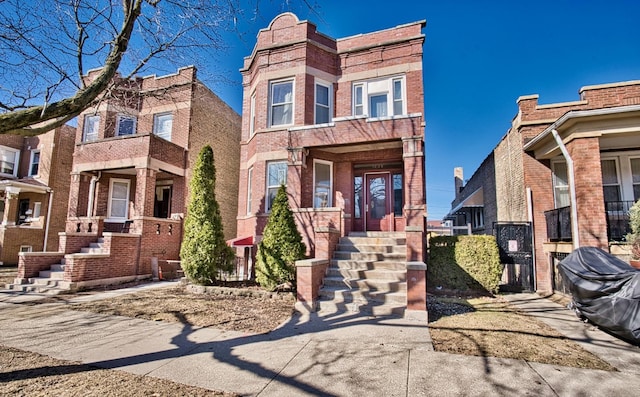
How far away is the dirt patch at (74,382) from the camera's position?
312 cm

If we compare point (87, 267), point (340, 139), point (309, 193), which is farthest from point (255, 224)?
point (87, 267)

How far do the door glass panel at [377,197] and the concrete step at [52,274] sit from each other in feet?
A: 33.3

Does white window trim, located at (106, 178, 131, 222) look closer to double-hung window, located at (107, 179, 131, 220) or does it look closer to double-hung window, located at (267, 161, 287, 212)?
double-hung window, located at (107, 179, 131, 220)

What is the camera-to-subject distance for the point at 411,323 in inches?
222

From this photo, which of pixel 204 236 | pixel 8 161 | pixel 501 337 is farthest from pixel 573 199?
pixel 8 161

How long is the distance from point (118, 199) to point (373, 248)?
1235cm

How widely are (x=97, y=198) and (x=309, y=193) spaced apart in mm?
9892

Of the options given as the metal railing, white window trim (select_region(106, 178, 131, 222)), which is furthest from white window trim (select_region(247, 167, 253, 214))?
the metal railing

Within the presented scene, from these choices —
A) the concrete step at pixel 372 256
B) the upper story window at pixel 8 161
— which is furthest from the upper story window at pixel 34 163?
the concrete step at pixel 372 256

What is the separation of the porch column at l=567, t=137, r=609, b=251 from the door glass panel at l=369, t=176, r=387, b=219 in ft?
17.9

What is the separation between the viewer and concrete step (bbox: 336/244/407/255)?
830 centimetres

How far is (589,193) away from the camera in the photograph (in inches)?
300

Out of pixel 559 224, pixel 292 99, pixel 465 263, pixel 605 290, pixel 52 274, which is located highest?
pixel 292 99

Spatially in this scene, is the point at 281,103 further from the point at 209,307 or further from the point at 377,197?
the point at 209,307
